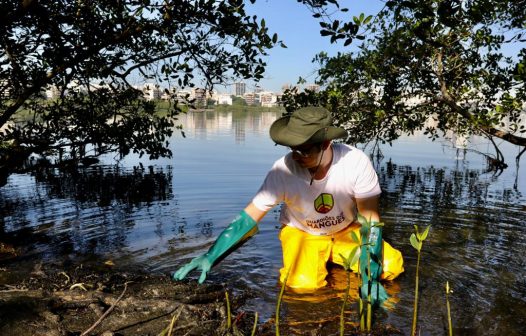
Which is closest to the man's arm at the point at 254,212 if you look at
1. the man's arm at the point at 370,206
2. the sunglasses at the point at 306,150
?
the sunglasses at the point at 306,150

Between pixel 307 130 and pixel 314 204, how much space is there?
1.07 metres

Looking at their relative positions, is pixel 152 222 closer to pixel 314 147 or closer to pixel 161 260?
pixel 161 260

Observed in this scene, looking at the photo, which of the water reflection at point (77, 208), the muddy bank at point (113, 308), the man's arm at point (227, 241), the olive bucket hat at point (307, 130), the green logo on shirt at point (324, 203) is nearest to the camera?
the muddy bank at point (113, 308)

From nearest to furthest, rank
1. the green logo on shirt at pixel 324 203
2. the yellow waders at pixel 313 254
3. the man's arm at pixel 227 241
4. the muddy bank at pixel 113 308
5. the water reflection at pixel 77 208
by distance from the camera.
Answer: the muddy bank at pixel 113 308 < the man's arm at pixel 227 241 < the green logo on shirt at pixel 324 203 < the yellow waders at pixel 313 254 < the water reflection at pixel 77 208

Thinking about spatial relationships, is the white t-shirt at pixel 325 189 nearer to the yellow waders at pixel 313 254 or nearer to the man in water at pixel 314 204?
the man in water at pixel 314 204

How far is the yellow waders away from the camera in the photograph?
4820 mm

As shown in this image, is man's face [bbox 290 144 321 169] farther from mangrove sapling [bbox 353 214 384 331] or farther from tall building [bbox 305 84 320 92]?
tall building [bbox 305 84 320 92]

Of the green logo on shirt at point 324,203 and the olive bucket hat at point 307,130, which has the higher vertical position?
the olive bucket hat at point 307,130

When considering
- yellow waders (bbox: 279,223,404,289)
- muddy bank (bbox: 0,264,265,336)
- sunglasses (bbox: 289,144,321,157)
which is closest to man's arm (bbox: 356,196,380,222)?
yellow waders (bbox: 279,223,404,289)

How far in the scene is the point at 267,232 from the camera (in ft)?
25.0

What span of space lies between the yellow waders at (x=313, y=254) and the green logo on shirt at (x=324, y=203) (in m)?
0.43

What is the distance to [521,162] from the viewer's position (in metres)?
18.8

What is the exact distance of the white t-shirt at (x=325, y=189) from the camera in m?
4.32

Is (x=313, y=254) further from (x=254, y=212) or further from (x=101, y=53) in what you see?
(x=101, y=53)
